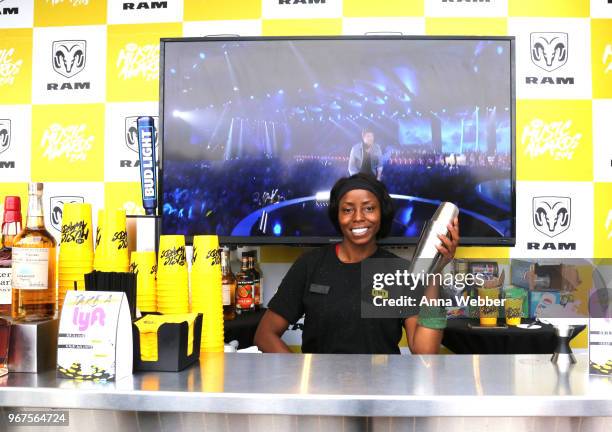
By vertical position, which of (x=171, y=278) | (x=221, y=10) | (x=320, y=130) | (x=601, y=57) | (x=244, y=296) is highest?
(x=221, y=10)

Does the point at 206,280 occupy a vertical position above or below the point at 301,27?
below

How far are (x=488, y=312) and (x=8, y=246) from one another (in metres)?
1.78

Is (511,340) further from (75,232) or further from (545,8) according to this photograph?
(75,232)

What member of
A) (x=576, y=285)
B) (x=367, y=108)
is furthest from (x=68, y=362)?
(x=576, y=285)

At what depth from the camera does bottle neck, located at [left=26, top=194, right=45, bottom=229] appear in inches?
45.9

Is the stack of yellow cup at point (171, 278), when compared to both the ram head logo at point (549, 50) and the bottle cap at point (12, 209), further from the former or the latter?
the ram head logo at point (549, 50)

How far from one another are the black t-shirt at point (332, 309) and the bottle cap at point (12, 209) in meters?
0.99

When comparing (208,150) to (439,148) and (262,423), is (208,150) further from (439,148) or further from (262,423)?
(262,423)

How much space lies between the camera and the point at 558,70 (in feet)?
9.08

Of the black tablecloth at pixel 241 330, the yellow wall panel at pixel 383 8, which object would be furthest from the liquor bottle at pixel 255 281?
the yellow wall panel at pixel 383 8

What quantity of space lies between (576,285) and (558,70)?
38.7 inches

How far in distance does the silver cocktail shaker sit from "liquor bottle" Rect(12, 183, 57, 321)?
2.51ft

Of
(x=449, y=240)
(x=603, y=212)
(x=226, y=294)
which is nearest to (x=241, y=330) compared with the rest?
(x=226, y=294)

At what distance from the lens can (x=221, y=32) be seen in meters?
2.87
